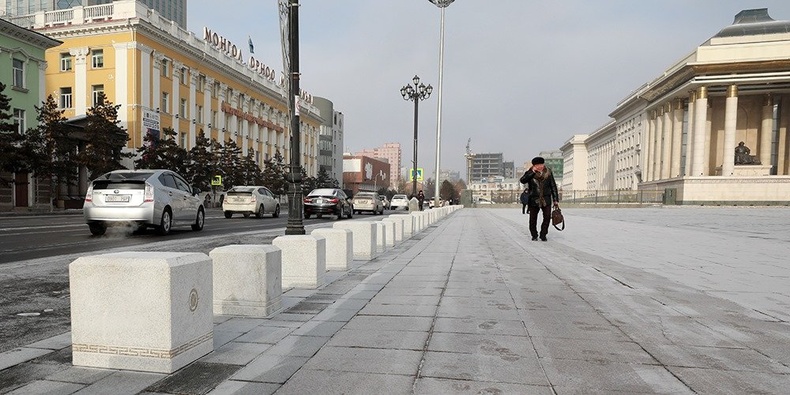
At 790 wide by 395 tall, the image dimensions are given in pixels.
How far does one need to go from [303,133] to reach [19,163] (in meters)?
53.2

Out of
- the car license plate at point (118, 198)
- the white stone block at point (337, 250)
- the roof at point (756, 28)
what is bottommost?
the white stone block at point (337, 250)

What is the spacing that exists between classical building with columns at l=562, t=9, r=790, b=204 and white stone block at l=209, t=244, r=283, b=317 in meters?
55.7

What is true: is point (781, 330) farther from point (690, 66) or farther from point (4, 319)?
point (690, 66)

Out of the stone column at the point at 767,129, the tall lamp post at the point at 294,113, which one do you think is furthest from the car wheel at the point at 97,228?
the stone column at the point at 767,129

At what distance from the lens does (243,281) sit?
13.7ft

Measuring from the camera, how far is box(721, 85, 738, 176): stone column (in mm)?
51969

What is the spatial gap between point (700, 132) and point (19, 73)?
64.1 meters

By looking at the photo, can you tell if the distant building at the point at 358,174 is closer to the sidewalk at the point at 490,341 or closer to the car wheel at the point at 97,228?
the car wheel at the point at 97,228

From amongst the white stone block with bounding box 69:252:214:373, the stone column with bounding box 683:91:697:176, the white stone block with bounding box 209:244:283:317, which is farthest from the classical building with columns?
the white stone block with bounding box 69:252:214:373

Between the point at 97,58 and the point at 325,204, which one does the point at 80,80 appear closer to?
the point at 97,58

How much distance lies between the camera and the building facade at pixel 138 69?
1497 inches

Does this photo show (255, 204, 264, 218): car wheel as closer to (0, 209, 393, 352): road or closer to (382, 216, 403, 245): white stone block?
(0, 209, 393, 352): road

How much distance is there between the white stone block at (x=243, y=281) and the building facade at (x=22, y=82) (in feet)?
105

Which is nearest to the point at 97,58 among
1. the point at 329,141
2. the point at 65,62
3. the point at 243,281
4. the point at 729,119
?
the point at 65,62
